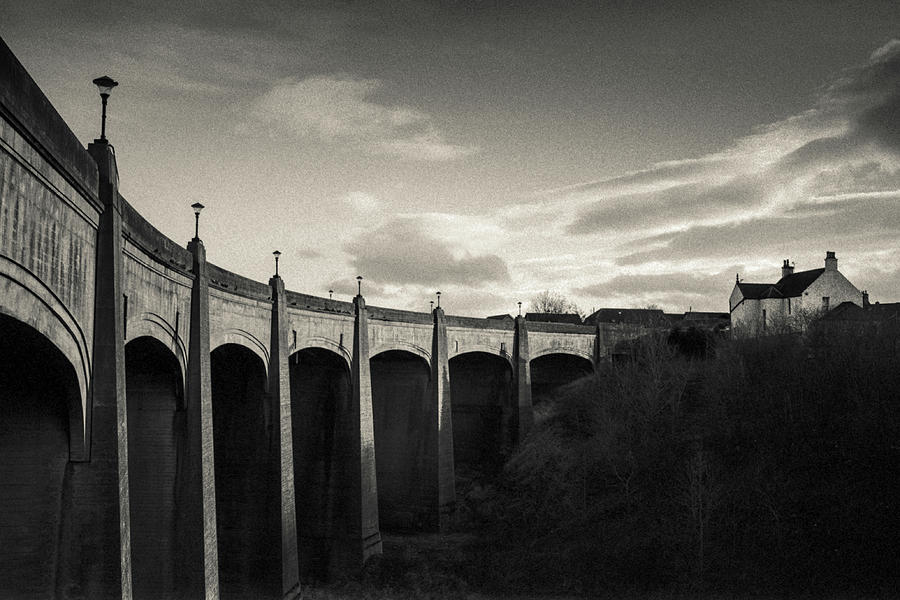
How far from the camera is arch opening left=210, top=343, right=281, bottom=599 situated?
24.8 m

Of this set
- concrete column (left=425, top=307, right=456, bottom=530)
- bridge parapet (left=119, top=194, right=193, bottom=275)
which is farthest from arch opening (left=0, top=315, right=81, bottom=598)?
concrete column (left=425, top=307, right=456, bottom=530)

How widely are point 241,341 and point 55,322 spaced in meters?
12.6

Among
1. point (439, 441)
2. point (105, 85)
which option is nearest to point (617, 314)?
point (439, 441)

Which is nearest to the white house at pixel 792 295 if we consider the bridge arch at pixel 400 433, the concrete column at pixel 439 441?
the concrete column at pixel 439 441

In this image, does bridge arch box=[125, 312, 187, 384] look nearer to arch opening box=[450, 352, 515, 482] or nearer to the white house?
arch opening box=[450, 352, 515, 482]

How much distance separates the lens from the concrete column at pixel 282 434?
25.0 m

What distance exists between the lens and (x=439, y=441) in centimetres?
3934

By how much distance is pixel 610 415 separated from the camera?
130 feet

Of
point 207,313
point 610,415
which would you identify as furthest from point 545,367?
point 207,313

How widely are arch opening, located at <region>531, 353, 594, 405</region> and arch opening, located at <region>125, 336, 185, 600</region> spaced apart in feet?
133

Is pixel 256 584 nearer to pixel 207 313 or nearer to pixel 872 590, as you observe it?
pixel 207 313

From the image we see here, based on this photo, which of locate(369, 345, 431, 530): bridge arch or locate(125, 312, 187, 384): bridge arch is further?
locate(369, 345, 431, 530): bridge arch

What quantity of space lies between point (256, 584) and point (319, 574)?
7050 mm

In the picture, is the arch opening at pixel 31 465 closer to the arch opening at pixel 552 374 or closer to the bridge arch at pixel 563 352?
the bridge arch at pixel 563 352
